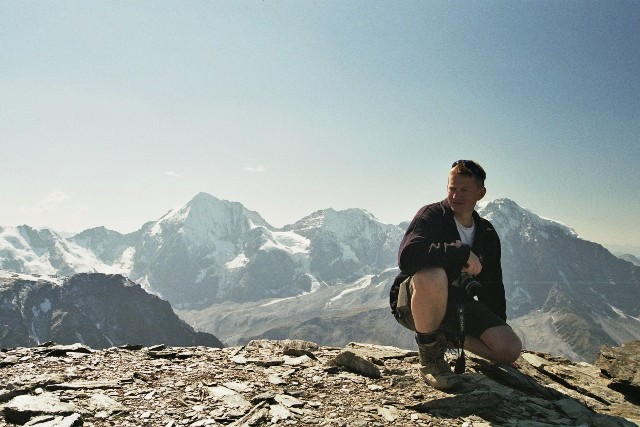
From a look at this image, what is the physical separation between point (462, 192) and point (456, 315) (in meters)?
2.11

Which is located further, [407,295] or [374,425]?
[407,295]

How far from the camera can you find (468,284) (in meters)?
6.08

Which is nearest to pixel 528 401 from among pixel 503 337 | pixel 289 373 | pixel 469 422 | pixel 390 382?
pixel 503 337

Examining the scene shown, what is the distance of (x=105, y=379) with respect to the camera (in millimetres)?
6371

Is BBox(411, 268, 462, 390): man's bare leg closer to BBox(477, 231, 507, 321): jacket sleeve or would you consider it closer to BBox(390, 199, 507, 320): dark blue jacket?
BBox(390, 199, 507, 320): dark blue jacket

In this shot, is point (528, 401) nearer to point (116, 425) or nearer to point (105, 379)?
point (116, 425)

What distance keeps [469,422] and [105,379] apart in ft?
18.9

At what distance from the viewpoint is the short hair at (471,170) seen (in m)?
6.51

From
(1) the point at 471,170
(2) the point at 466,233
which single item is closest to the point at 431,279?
(2) the point at 466,233

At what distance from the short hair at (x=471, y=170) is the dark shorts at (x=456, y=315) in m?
2.04

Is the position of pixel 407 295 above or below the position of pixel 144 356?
A: above

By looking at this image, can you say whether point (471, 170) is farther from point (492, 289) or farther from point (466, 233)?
point (492, 289)

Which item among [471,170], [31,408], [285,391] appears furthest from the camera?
[471,170]

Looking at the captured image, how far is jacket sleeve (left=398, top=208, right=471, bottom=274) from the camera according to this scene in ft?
19.1
